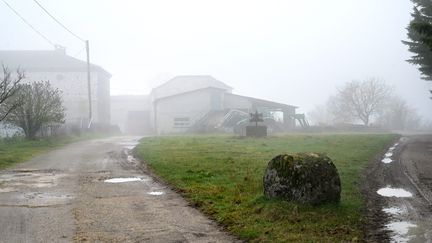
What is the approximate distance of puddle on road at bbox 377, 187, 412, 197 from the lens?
931 centimetres

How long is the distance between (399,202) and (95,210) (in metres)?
5.79

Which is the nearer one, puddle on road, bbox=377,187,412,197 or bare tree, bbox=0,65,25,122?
puddle on road, bbox=377,187,412,197

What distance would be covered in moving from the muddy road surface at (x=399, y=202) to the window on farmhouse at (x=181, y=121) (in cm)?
3924

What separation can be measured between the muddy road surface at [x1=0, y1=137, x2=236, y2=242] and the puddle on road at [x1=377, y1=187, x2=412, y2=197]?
4.24m

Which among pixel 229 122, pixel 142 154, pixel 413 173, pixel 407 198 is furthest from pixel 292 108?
pixel 407 198

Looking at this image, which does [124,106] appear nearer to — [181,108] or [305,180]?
[181,108]

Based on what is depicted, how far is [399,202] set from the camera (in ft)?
28.2

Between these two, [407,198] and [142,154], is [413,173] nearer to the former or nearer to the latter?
[407,198]

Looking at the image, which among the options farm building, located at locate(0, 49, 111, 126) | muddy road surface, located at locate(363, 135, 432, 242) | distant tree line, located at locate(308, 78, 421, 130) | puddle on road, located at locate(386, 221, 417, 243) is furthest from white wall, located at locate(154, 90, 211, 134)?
puddle on road, located at locate(386, 221, 417, 243)

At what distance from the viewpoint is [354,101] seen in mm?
69250

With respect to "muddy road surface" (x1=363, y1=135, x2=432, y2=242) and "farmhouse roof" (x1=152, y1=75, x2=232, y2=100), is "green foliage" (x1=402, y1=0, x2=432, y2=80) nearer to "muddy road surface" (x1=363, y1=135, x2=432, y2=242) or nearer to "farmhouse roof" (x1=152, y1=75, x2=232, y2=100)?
"muddy road surface" (x1=363, y1=135, x2=432, y2=242)

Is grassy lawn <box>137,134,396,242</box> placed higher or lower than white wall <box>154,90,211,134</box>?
lower

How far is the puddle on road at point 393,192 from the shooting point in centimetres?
931

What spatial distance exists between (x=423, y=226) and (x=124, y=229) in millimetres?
Result: 4592
